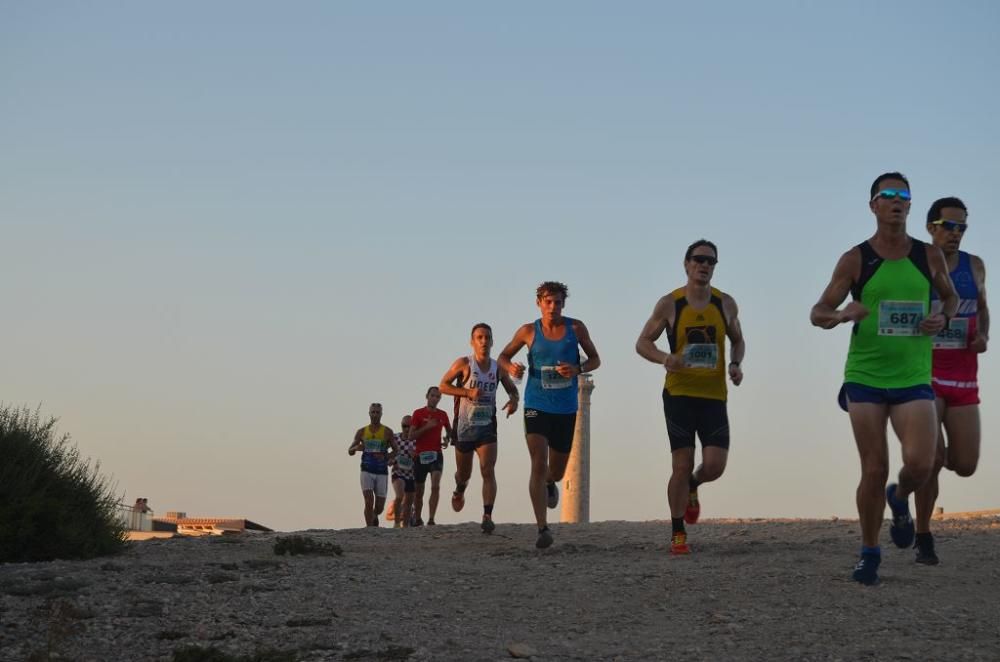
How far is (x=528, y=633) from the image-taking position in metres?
7.72

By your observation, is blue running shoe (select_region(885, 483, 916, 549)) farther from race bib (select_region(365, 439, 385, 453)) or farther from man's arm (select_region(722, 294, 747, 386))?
race bib (select_region(365, 439, 385, 453))

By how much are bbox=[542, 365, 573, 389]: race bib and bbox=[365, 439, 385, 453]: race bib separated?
7.45 m

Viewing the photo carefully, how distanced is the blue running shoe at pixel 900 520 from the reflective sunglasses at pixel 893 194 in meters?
2.16

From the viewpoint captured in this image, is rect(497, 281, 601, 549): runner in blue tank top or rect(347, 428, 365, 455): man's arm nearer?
rect(497, 281, 601, 549): runner in blue tank top

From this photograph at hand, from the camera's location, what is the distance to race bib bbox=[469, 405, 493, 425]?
49.0 ft

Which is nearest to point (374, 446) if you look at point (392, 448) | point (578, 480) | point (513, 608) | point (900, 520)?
point (392, 448)

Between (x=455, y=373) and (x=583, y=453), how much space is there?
27.6 m

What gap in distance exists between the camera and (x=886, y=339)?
846 centimetres

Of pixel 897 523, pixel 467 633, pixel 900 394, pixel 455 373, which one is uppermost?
pixel 455 373

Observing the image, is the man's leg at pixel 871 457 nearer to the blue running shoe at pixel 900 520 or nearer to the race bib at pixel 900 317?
the race bib at pixel 900 317

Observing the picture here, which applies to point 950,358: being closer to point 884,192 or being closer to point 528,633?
point 884,192

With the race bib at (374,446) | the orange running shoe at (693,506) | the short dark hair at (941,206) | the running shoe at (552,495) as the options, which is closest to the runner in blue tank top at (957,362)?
the short dark hair at (941,206)

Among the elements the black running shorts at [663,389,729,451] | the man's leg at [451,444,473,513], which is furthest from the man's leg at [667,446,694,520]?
the man's leg at [451,444,473,513]

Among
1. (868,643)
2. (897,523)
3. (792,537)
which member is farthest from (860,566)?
(792,537)
